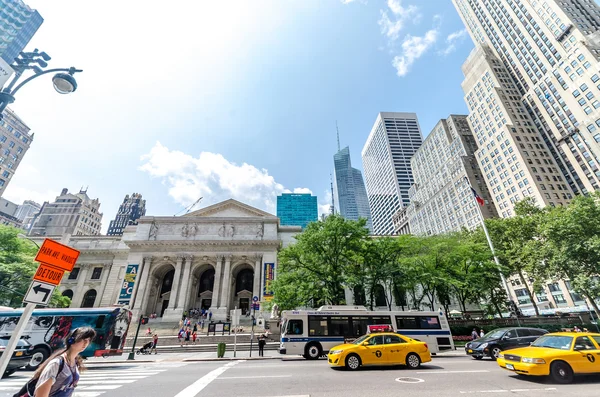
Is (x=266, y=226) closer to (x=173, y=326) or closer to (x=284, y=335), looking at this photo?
(x=173, y=326)

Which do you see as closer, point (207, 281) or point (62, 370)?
point (62, 370)

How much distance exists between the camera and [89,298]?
47656 millimetres

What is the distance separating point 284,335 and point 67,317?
14951 millimetres

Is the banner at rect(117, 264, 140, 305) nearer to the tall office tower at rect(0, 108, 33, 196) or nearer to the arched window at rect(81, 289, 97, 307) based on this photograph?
the arched window at rect(81, 289, 97, 307)

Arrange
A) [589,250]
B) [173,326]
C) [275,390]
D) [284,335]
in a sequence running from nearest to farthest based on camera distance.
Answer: [275,390], [284,335], [589,250], [173,326]

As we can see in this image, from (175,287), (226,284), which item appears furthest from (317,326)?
(175,287)

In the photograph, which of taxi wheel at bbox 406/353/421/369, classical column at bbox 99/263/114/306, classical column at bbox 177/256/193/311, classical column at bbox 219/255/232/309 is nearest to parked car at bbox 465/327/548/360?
taxi wheel at bbox 406/353/421/369

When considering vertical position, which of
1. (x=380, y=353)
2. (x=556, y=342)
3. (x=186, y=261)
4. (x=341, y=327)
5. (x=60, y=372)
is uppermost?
(x=186, y=261)

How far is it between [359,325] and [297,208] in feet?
394

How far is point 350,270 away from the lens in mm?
27750

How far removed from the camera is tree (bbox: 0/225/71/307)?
2771cm

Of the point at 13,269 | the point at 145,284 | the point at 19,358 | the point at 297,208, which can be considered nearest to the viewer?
the point at 19,358

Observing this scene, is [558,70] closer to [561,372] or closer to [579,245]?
[579,245]

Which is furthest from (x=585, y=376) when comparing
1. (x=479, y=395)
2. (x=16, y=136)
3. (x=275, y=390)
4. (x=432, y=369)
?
(x=16, y=136)
